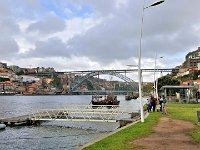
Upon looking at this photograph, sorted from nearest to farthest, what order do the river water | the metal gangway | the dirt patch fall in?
the dirt patch < the river water < the metal gangway

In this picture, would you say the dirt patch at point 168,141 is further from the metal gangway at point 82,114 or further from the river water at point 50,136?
the metal gangway at point 82,114

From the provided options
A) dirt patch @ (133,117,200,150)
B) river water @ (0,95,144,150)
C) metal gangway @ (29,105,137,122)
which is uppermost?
metal gangway @ (29,105,137,122)

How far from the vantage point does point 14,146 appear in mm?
25859

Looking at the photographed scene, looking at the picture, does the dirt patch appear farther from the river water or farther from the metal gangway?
the metal gangway

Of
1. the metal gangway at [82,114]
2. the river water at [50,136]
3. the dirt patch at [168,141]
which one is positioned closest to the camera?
the dirt patch at [168,141]

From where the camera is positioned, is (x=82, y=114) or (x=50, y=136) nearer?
(x=50, y=136)

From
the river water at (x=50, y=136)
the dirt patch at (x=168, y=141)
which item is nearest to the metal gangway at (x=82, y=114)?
the river water at (x=50, y=136)

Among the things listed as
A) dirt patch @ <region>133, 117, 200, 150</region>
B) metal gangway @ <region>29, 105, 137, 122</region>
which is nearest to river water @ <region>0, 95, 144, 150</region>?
metal gangway @ <region>29, 105, 137, 122</region>

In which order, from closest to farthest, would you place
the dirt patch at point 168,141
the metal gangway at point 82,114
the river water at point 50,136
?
the dirt patch at point 168,141
the river water at point 50,136
the metal gangway at point 82,114

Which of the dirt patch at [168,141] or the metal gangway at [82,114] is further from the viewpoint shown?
the metal gangway at [82,114]

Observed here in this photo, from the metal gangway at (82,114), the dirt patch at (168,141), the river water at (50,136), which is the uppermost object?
the metal gangway at (82,114)

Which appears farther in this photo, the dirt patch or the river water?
the river water

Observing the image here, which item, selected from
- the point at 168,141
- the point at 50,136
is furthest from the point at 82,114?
the point at 168,141

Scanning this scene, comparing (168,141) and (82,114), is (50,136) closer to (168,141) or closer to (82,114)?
(82,114)
